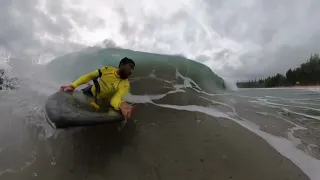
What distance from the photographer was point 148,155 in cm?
435

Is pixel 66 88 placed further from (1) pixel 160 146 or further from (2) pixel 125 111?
(1) pixel 160 146

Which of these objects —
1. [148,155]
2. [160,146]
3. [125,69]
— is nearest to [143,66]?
[125,69]

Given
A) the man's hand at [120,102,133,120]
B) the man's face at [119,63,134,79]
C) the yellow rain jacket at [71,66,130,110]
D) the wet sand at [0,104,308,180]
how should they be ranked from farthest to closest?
the yellow rain jacket at [71,66,130,110] → the man's face at [119,63,134,79] → the man's hand at [120,102,133,120] → the wet sand at [0,104,308,180]

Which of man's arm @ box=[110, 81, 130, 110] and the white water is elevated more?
man's arm @ box=[110, 81, 130, 110]

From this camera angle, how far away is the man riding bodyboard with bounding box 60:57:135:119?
4711 mm

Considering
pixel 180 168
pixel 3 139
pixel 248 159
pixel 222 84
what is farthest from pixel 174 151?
pixel 222 84

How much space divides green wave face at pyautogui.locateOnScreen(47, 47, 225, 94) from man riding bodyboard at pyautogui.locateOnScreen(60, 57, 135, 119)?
3.55m

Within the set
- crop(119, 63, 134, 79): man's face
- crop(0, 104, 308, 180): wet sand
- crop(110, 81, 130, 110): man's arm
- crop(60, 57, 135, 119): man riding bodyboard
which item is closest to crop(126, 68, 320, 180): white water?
crop(0, 104, 308, 180): wet sand

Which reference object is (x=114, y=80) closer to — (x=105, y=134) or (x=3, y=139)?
(x=105, y=134)

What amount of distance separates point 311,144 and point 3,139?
572 centimetres

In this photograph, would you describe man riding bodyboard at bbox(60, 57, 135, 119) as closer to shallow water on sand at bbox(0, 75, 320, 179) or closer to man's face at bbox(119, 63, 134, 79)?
man's face at bbox(119, 63, 134, 79)

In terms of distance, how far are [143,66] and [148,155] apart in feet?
19.3

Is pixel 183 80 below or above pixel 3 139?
above

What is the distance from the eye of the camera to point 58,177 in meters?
3.66
